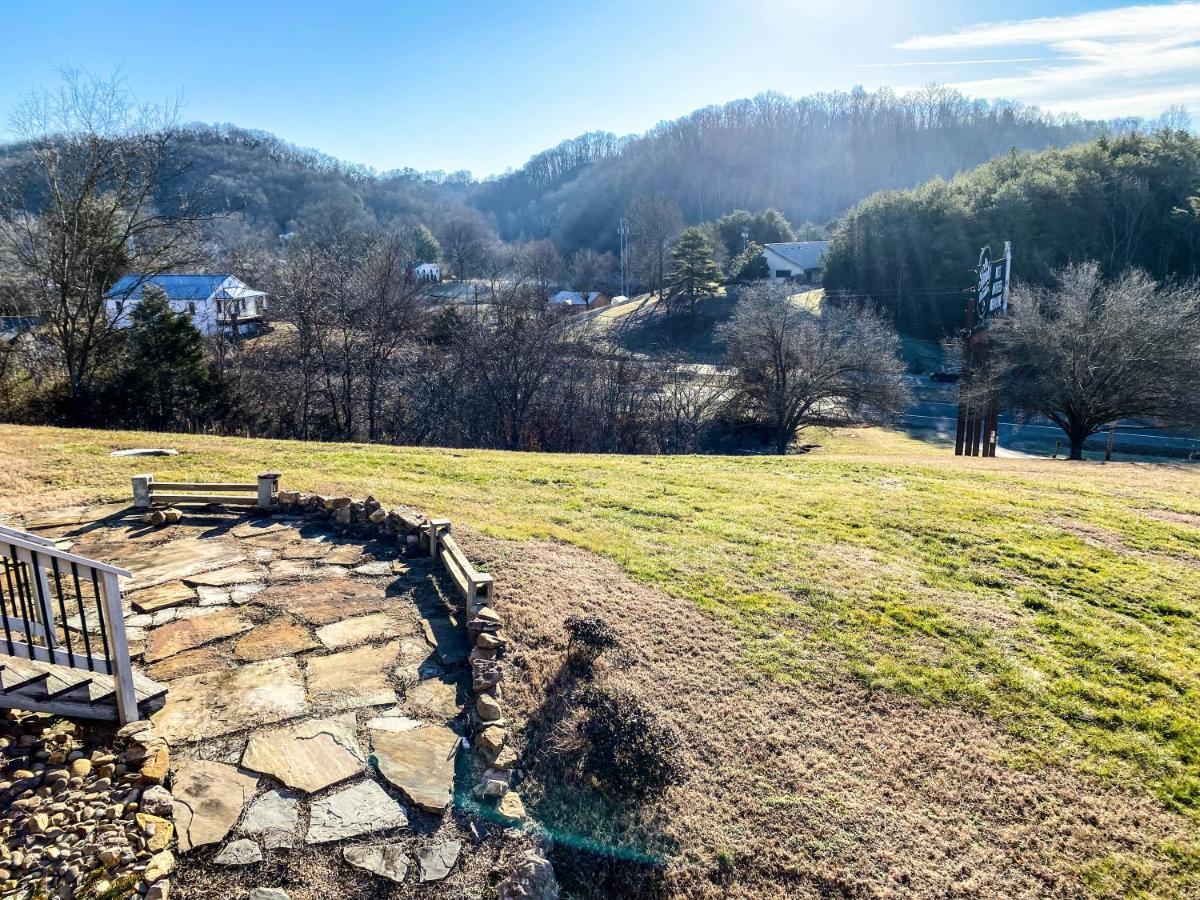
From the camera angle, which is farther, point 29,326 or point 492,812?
point 29,326

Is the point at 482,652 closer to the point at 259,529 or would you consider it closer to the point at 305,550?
the point at 305,550

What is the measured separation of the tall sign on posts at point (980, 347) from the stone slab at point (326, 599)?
14.2 m

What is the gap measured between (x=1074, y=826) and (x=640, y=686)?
209cm

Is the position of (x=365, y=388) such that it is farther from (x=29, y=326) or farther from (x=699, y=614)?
(x=699, y=614)

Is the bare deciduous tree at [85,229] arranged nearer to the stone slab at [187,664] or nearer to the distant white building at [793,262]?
the stone slab at [187,664]

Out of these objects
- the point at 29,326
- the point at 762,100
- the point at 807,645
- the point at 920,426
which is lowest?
the point at 920,426

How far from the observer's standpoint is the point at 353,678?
3.35m

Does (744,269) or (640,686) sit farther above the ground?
(744,269)

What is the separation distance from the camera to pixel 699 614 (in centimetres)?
434

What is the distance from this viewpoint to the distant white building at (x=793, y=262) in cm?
4497

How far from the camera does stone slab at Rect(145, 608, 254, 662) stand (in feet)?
11.3

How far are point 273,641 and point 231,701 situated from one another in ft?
1.77

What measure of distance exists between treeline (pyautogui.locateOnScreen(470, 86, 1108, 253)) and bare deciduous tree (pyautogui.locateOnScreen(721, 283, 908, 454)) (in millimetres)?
58313

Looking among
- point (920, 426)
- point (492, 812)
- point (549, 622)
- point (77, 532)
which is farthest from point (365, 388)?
point (920, 426)
